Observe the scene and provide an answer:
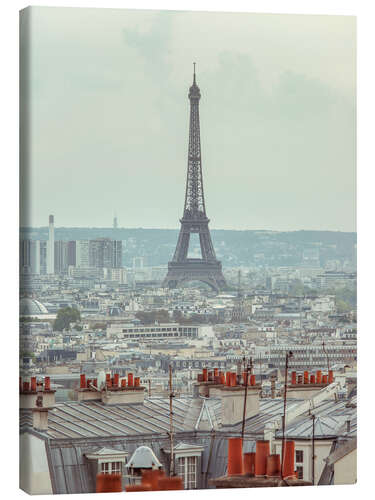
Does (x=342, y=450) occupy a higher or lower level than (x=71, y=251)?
lower

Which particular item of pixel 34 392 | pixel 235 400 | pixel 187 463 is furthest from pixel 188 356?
pixel 34 392

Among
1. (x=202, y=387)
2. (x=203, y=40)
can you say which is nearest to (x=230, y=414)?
(x=202, y=387)

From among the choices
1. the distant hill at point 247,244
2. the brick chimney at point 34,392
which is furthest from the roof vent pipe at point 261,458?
the brick chimney at point 34,392

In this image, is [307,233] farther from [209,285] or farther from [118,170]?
[118,170]

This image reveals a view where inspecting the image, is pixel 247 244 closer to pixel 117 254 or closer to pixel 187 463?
pixel 117 254

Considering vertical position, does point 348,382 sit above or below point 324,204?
below

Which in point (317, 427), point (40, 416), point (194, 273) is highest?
point (194, 273)
